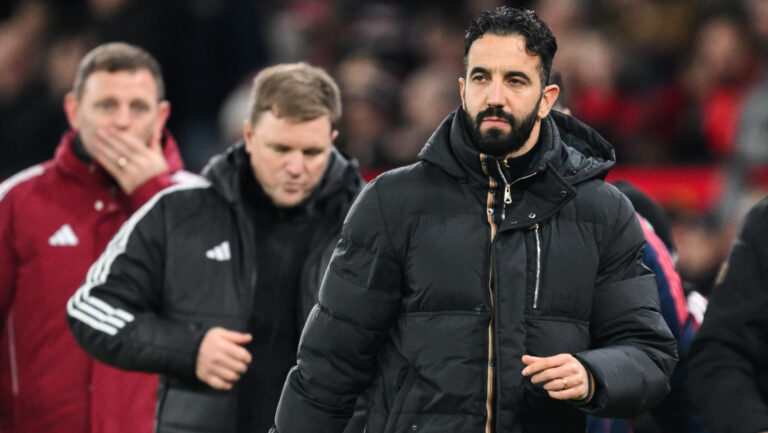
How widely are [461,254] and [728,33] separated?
5035mm

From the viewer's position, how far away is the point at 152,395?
5.13 metres

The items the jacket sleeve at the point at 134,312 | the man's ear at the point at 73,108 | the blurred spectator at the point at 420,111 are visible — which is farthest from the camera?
the blurred spectator at the point at 420,111

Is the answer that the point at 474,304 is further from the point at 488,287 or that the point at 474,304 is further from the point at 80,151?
the point at 80,151

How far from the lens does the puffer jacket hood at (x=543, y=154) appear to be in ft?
12.1

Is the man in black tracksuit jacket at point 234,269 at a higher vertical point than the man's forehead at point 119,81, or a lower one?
lower

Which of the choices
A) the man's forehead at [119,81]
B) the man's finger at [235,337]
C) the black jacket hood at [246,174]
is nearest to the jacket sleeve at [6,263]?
the man's forehead at [119,81]

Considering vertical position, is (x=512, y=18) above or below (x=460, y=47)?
above

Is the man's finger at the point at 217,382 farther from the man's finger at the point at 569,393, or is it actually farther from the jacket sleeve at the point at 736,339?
the jacket sleeve at the point at 736,339

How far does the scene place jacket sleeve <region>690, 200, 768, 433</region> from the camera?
4504 mm

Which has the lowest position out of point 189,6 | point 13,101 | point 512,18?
point 13,101

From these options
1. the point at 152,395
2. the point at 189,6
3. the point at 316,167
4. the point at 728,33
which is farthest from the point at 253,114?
the point at 189,6

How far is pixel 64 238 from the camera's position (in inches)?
207

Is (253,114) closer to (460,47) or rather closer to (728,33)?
(728,33)

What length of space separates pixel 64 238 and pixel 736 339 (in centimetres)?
242
